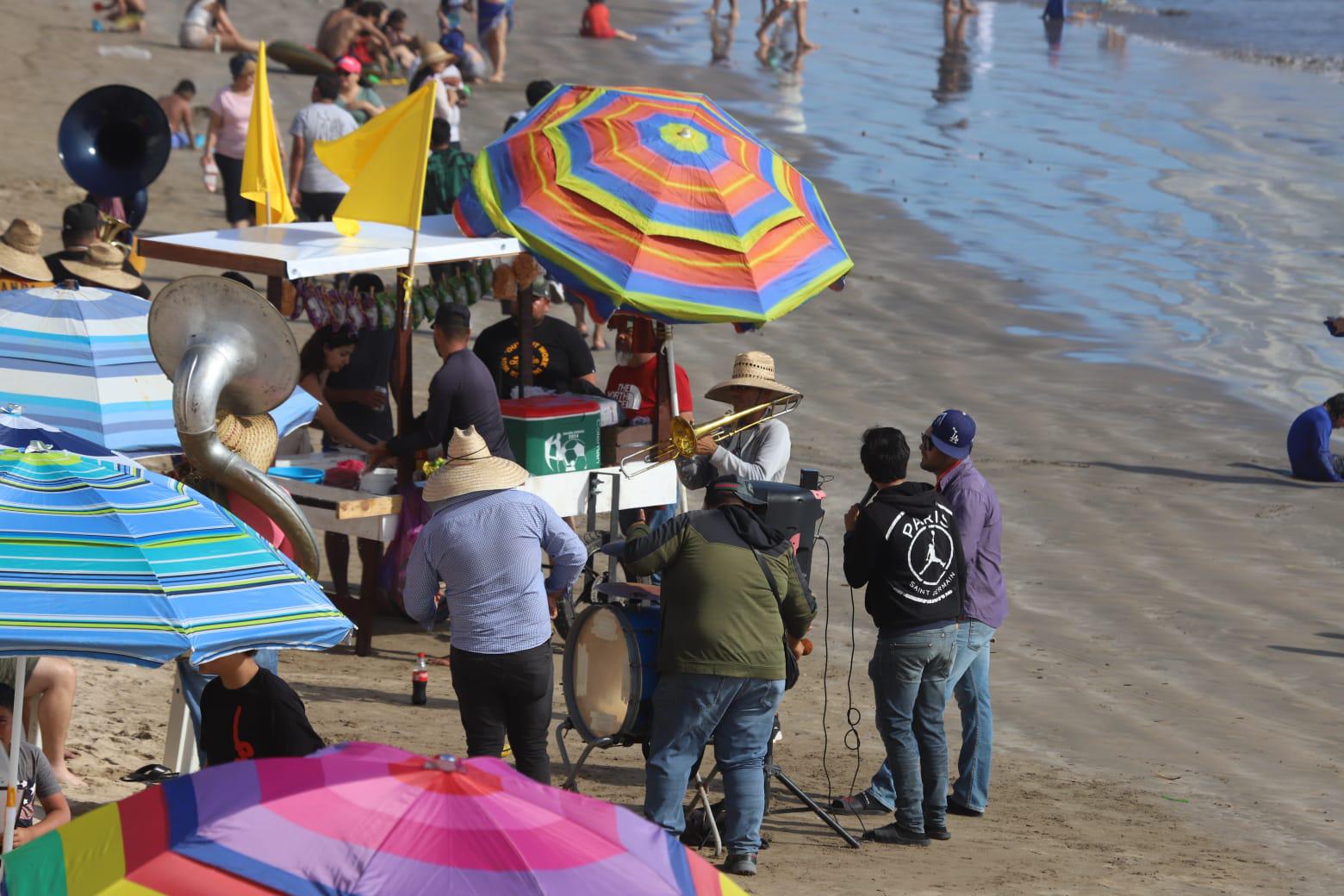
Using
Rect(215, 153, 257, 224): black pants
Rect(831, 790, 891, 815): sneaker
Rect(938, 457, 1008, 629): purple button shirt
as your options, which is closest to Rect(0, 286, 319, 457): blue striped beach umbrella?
Rect(831, 790, 891, 815): sneaker

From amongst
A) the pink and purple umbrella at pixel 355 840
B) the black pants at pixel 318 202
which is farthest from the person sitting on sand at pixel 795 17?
the pink and purple umbrella at pixel 355 840

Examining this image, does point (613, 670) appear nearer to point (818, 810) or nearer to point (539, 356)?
point (818, 810)

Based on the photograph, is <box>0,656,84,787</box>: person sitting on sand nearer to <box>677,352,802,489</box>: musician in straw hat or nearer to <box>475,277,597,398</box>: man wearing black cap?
<box>677,352,802,489</box>: musician in straw hat

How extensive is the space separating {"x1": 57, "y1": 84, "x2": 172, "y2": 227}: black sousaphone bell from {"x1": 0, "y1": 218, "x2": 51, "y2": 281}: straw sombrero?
3.85 m

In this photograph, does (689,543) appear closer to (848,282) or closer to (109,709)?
(109,709)

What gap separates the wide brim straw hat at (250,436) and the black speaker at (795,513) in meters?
2.13

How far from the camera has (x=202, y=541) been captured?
18.1ft

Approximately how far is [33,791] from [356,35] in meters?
21.4

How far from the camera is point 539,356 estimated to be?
10375 millimetres

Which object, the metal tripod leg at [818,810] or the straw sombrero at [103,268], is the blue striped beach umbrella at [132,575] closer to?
the metal tripod leg at [818,810]

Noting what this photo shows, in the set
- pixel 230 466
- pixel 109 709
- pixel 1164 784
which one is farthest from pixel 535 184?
pixel 1164 784

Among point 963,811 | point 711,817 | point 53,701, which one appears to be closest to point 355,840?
point 711,817

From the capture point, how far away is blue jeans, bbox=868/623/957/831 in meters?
Result: 7.61

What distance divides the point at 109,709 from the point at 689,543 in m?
3.12
